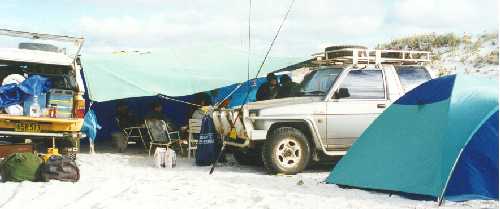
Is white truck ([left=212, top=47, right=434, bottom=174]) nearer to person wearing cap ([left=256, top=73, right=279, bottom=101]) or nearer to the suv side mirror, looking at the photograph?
the suv side mirror

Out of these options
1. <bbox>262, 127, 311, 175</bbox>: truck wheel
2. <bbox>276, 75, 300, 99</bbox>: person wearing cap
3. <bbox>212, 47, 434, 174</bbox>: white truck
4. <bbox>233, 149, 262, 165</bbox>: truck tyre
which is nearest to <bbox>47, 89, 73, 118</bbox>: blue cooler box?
<bbox>212, 47, 434, 174</bbox>: white truck

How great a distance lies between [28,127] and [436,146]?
20.5 ft

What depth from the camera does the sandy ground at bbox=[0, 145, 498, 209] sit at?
23.6ft

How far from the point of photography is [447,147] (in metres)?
7.26

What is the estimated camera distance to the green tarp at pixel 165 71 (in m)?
12.5

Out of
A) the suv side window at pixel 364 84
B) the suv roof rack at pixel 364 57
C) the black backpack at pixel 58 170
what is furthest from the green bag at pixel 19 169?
the suv roof rack at pixel 364 57

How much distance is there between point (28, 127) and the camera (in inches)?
394

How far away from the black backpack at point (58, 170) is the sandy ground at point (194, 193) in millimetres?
118

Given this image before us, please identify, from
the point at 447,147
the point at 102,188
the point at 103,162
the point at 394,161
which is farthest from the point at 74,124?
the point at 447,147

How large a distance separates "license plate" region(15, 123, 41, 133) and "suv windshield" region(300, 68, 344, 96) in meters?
4.27

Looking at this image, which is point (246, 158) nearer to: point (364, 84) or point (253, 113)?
point (253, 113)

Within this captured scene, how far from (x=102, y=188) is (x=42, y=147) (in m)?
4.83

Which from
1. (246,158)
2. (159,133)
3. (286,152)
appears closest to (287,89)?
(246,158)

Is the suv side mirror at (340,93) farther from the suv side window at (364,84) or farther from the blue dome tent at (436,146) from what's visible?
the blue dome tent at (436,146)
